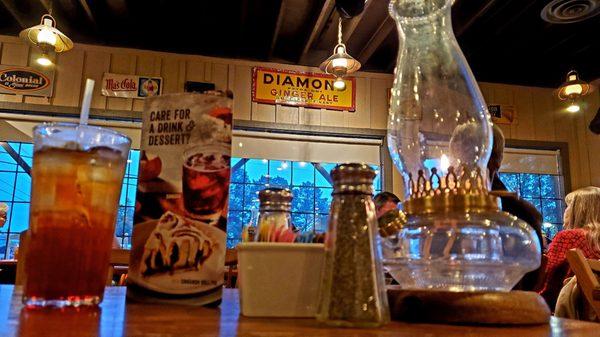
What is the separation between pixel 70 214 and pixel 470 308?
18.2 inches

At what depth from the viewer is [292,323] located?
20.5 inches

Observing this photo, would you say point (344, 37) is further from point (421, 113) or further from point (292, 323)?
point (292, 323)

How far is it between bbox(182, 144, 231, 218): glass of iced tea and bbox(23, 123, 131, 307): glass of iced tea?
0.09 m

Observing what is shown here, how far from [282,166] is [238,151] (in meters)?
0.48

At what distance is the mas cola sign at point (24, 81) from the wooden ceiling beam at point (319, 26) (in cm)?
231

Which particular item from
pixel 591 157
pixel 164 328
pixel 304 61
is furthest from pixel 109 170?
pixel 591 157

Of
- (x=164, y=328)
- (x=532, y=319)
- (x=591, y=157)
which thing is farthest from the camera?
(x=591, y=157)

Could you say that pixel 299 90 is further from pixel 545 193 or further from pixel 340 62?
pixel 545 193

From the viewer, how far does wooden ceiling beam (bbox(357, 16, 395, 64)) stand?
14.1ft

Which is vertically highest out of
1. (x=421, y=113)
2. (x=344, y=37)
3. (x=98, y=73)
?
(x=344, y=37)

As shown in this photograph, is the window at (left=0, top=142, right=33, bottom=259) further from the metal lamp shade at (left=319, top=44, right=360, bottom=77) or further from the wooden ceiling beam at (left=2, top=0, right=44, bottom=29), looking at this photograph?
the metal lamp shade at (left=319, top=44, right=360, bottom=77)

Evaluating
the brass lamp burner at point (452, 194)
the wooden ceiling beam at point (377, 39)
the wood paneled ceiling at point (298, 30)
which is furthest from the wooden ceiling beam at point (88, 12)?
the brass lamp burner at point (452, 194)

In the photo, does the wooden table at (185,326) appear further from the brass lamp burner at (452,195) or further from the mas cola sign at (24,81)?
the mas cola sign at (24,81)

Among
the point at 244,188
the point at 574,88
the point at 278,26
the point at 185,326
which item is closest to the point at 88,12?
the point at 278,26
